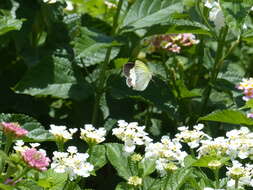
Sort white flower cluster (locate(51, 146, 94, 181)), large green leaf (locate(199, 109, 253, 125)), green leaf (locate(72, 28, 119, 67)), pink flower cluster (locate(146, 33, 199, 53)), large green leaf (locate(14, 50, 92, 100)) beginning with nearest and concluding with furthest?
white flower cluster (locate(51, 146, 94, 181)), large green leaf (locate(199, 109, 253, 125)), green leaf (locate(72, 28, 119, 67)), large green leaf (locate(14, 50, 92, 100)), pink flower cluster (locate(146, 33, 199, 53))

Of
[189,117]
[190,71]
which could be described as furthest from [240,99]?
[190,71]

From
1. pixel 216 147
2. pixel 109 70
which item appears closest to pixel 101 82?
pixel 109 70

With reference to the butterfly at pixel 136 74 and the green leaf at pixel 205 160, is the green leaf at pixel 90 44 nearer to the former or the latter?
the butterfly at pixel 136 74

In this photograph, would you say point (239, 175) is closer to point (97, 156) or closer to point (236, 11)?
point (97, 156)

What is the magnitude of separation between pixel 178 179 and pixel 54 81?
3.01 feet

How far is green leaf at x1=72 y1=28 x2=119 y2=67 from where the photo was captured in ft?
7.60

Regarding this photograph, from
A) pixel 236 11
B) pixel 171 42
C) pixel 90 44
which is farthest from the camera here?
pixel 171 42

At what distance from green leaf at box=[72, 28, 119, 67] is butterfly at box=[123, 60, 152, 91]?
0.41ft

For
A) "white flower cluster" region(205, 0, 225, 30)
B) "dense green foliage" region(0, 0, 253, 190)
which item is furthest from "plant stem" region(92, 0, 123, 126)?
"white flower cluster" region(205, 0, 225, 30)

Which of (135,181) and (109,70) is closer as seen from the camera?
(135,181)

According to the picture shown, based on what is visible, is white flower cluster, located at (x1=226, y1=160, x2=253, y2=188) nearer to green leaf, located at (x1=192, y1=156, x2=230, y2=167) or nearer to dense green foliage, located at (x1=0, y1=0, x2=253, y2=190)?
green leaf, located at (x1=192, y1=156, x2=230, y2=167)

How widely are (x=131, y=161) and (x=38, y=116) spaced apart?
0.97 metres

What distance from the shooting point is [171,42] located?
8.98 feet

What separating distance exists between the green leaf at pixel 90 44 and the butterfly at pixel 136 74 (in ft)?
0.41
